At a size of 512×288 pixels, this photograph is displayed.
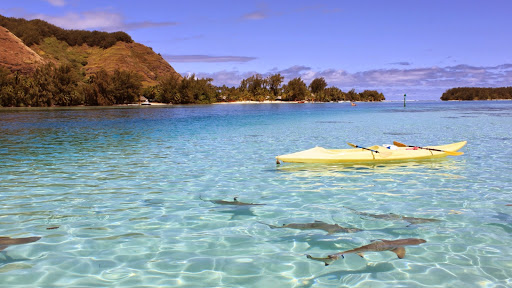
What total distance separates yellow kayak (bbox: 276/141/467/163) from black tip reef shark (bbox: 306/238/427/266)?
6977mm

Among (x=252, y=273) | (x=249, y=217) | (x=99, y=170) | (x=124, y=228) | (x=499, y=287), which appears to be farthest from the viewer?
(x=99, y=170)

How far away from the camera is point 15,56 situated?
398 ft

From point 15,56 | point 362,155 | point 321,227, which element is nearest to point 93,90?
point 15,56

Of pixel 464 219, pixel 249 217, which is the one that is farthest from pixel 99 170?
pixel 464 219

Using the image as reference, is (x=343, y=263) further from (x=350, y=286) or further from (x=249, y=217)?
(x=249, y=217)

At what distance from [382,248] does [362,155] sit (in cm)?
798

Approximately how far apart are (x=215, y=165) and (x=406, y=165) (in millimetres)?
7015

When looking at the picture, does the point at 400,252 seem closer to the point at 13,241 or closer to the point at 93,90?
the point at 13,241

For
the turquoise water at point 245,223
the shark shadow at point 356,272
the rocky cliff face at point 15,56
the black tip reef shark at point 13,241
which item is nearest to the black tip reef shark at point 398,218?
the turquoise water at point 245,223

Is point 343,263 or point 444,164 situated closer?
point 343,263

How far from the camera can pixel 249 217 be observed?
25.8ft

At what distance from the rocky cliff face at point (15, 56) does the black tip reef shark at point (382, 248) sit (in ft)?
431

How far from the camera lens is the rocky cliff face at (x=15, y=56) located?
116 meters

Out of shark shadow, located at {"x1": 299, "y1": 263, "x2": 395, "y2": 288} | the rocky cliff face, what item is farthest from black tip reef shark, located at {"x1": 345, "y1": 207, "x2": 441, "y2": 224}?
the rocky cliff face
